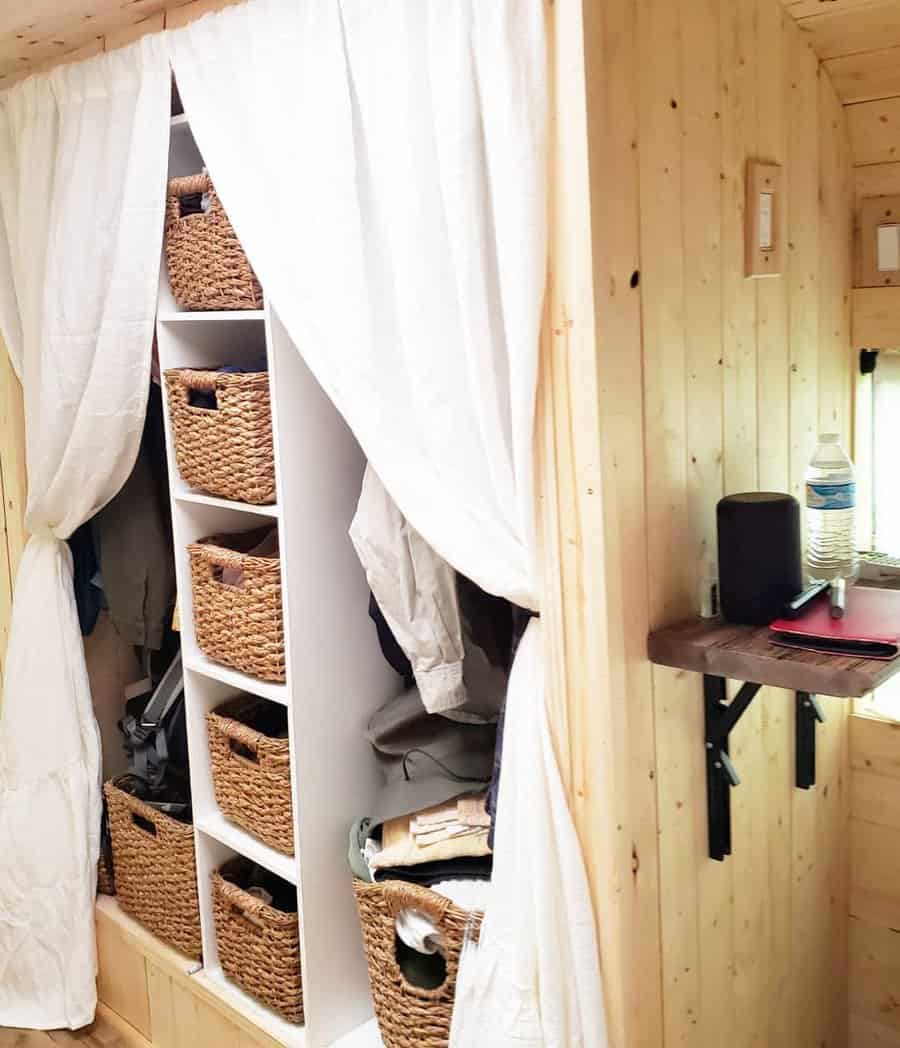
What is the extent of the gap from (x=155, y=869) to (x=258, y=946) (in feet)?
1.23

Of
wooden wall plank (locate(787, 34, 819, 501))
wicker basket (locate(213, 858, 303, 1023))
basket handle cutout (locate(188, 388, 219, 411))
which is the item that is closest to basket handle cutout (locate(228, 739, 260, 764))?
wicker basket (locate(213, 858, 303, 1023))

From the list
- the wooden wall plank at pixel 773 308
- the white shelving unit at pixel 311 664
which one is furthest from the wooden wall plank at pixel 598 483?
the white shelving unit at pixel 311 664

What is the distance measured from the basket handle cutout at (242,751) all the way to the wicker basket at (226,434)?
0.49 m

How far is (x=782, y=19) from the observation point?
6.15 feet

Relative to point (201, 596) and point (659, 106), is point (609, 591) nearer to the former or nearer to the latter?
point (659, 106)

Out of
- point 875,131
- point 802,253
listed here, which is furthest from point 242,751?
point 875,131

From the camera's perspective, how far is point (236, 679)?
2256 mm

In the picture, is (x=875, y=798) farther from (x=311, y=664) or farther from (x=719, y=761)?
(x=311, y=664)

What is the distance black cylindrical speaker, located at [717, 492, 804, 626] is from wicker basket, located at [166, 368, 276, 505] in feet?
2.73

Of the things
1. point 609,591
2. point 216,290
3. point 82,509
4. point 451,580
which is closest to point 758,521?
point 609,591

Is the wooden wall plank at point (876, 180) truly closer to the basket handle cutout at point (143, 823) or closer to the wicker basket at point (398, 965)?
the wicker basket at point (398, 965)

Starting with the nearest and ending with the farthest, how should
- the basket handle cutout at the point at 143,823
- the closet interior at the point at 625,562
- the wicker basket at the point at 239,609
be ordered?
the closet interior at the point at 625,562
the wicker basket at the point at 239,609
the basket handle cutout at the point at 143,823

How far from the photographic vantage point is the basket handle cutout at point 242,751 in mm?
2307

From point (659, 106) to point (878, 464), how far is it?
0.94 metres
